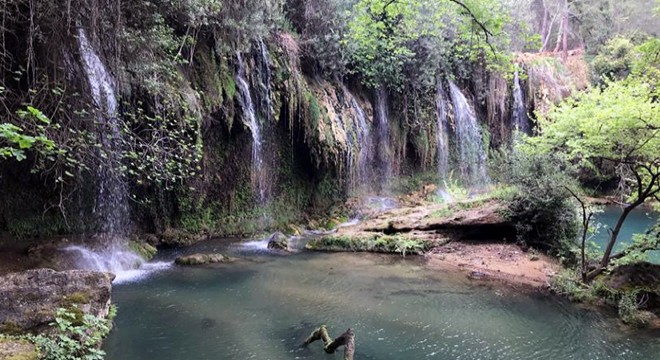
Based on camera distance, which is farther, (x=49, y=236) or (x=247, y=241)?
(x=247, y=241)

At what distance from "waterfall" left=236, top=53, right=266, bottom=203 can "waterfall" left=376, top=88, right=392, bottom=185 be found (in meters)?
6.95

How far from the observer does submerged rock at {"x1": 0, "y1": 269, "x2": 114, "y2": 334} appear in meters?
5.15

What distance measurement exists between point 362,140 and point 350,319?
1261cm

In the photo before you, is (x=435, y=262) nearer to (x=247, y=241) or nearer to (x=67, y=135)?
(x=247, y=241)

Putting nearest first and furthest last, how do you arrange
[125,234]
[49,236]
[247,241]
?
1. [49,236]
2. [125,234]
3. [247,241]

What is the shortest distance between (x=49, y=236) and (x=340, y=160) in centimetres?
1002

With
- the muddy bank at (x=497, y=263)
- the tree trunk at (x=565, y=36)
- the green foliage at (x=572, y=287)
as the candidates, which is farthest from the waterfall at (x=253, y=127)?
the tree trunk at (x=565, y=36)

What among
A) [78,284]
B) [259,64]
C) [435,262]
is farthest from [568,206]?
[78,284]

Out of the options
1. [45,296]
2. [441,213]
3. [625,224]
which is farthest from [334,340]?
[625,224]

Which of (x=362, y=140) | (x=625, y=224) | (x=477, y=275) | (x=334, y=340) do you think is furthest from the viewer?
(x=362, y=140)

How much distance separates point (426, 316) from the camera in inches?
303

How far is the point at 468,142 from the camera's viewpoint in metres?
24.3

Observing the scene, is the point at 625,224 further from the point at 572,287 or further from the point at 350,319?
the point at 350,319

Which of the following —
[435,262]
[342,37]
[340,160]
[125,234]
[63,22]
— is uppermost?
[342,37]
